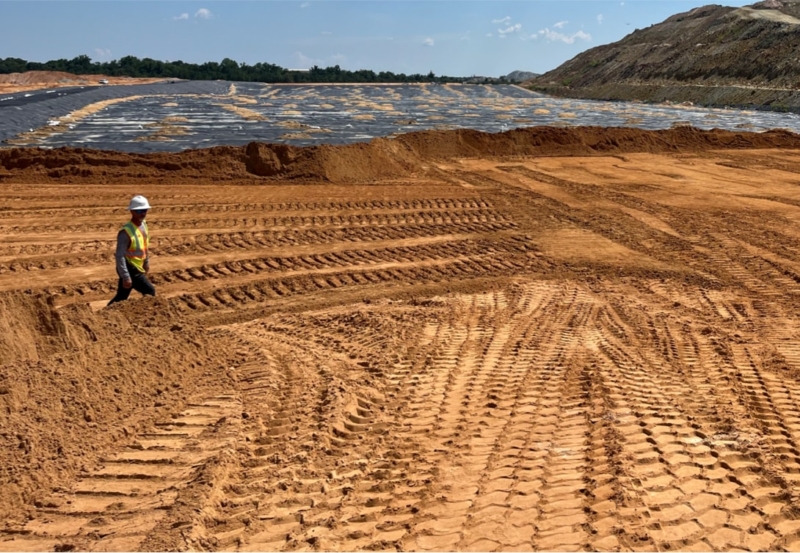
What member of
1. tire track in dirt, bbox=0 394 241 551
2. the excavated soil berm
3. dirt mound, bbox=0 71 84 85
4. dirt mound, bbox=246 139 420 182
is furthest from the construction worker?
dirt mound, bbox=0 71 84 85

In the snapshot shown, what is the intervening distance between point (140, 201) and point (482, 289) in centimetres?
485

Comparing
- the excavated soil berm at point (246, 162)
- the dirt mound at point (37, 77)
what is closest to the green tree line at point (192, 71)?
the dirt mound at point (37, 77)

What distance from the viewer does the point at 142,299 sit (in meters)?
6.84

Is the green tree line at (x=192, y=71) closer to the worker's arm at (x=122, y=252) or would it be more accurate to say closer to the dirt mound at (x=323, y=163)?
the dirt mound at (x=323, y=163)

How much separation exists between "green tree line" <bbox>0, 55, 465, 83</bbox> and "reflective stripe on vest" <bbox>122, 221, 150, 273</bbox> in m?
82.8

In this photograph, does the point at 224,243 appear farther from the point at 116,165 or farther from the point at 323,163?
the point at 116,165

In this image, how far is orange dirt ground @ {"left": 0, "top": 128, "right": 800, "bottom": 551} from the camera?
3811 millimetres

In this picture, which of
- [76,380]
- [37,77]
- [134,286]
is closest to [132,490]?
[76,380]

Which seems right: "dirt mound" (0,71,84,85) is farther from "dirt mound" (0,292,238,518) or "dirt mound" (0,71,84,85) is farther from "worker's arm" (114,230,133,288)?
"dirt mound" (0,292,238,518)

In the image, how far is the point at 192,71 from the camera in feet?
298

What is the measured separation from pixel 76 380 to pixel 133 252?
2081 millimetres

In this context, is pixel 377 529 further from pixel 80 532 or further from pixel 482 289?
pixel 482 289

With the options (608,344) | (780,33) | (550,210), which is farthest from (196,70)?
(608,344)

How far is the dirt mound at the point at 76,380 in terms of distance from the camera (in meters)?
4.16
